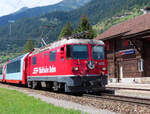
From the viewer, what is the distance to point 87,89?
13625mm

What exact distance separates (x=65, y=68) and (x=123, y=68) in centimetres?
1876

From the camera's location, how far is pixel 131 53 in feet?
96.1

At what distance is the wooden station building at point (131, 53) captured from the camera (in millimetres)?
26656

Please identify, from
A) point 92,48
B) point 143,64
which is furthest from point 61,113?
point 143,64

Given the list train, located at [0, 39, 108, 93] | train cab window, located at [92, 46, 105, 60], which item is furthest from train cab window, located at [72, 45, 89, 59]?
train cab window, located at [92, 46, 105, 60]

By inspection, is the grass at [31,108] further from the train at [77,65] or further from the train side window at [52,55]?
the train side window at [52,55]

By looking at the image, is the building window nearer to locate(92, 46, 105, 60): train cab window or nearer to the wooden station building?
the wooden station building

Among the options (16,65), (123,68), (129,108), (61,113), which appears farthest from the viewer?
(123,68)

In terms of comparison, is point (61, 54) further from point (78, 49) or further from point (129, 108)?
point (129, 108)

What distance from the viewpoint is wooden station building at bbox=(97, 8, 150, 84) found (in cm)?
2666

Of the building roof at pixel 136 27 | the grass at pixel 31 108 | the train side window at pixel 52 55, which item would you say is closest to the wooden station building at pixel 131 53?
the building roof at pixel 136 27

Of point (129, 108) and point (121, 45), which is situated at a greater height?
point (121, 45)

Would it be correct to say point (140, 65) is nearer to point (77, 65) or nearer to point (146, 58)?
point (146, 58)

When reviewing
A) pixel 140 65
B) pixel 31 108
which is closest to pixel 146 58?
pixel 140 65
